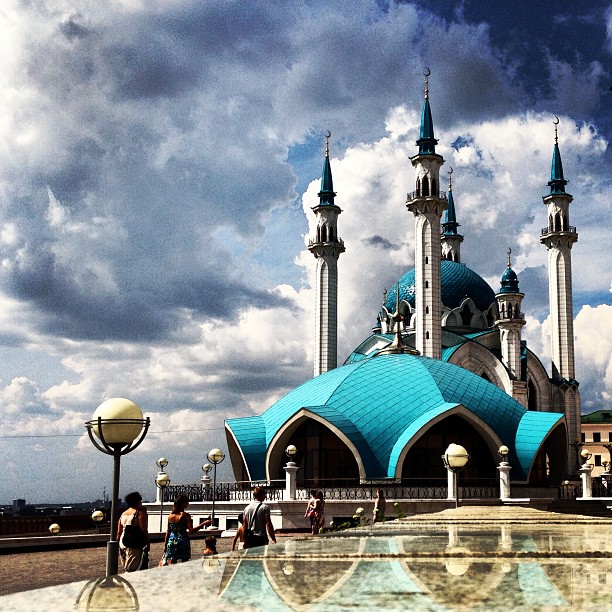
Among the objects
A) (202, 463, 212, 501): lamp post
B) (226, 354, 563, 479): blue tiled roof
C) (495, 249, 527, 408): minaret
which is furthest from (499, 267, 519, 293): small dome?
(202, 463, 212, 501): lamp post

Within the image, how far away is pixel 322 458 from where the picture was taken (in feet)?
110

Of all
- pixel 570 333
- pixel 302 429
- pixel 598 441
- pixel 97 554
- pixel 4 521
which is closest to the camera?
pixel 97 554

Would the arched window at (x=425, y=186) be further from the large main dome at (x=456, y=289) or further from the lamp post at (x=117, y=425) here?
the lamp post at (x=117, y=425)

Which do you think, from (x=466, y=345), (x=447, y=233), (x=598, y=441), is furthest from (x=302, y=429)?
(x=598, y=441)

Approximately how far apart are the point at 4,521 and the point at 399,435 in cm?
1394

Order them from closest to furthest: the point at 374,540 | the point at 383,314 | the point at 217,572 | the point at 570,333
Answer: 1. the point at 217,572
2. the point at 374,540
3. the point at 570,333
4. the point at 383,314

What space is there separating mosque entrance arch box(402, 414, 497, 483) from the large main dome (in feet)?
76.1

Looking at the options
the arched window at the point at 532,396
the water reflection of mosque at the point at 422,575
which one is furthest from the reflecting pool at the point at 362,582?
the arched window at the point at 532,396

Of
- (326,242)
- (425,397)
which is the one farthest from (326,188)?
(425,397)

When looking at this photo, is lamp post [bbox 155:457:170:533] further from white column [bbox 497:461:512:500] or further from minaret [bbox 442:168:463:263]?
minaret [bbox 442:168:463:263]

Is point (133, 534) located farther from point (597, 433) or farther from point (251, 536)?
point (597, 433)

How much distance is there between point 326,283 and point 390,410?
1829 cm

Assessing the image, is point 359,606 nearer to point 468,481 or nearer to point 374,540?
point 374,540

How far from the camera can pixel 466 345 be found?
52.2 metres
